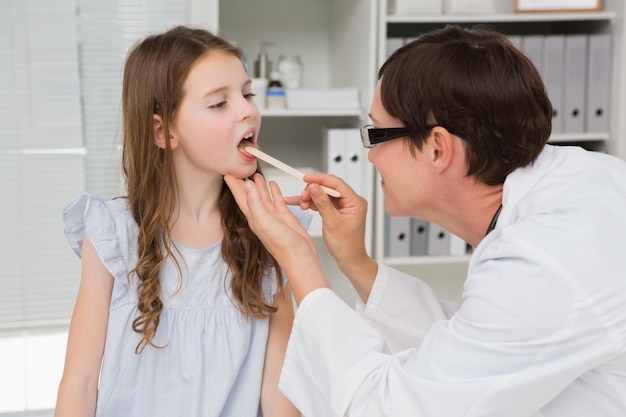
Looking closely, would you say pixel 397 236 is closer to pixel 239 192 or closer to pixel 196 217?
pixel 196 217

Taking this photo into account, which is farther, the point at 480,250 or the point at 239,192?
the point at 239,192

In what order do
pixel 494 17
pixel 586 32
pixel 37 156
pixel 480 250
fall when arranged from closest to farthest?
pixel 480 250 → pixel 37 156 → pixel 494 17 → pixel 586 32

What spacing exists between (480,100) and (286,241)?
1.21 ft

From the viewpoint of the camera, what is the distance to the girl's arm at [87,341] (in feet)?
4.33

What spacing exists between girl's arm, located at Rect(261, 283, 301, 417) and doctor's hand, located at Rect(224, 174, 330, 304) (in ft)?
0.79

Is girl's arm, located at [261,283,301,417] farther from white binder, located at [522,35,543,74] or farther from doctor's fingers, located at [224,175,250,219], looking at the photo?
white binder, located at [522,35,543,74]

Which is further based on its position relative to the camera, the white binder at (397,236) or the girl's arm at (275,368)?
the white binder at (397,236)

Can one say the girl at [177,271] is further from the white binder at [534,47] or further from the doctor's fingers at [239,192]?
the white binder at [534,47]

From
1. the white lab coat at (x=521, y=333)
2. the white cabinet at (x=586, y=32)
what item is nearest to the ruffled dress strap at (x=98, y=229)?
the white lab coat at (x=521, y=333)

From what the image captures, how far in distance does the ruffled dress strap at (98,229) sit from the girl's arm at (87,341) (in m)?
0.02

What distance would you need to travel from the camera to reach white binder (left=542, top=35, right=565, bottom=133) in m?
2.40

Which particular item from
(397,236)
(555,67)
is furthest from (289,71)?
(555,67)

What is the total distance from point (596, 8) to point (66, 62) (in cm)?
165

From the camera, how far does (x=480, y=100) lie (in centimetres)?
115
